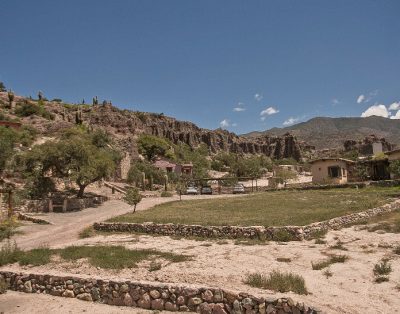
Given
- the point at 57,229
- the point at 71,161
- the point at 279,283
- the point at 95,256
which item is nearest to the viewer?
the point at 279,283

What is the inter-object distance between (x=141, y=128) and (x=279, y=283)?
108669 millimetres

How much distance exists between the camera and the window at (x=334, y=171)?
5181cm

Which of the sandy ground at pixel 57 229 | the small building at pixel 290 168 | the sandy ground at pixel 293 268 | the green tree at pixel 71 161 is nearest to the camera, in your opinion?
the sandy ground at pixel 293 268

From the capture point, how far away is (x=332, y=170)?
2061 inches

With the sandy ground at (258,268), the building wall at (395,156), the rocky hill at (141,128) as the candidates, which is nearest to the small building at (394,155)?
the building wall at (395,156)

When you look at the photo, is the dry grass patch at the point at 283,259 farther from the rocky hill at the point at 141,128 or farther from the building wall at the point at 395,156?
the rocky hill at the point at 141,128

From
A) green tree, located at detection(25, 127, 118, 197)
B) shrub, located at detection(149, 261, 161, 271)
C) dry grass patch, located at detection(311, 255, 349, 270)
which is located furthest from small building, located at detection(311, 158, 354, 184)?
shrub, located at detection(149, 261, 161, 271)

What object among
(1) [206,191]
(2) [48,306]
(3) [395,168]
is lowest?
(2) [48,306]

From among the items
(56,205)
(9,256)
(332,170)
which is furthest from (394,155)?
(9,256)

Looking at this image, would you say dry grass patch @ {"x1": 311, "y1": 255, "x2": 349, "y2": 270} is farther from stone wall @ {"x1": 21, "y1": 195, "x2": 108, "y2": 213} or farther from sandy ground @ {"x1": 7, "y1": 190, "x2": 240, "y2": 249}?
stone wall @ {"x1": 21, "y1": 195, "x2": 108, "y2": 213}

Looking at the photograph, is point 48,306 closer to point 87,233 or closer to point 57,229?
point 87,233

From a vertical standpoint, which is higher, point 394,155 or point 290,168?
point 290,168

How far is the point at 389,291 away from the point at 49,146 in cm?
3334

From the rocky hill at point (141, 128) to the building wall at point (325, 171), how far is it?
33039 millimetres
